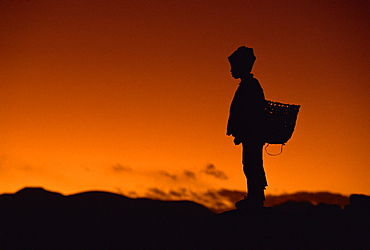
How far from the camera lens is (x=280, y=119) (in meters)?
13.7

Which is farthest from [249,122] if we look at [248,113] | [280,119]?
[280,119]

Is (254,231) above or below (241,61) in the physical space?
below

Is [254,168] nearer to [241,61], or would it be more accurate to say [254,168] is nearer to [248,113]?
[248,113]

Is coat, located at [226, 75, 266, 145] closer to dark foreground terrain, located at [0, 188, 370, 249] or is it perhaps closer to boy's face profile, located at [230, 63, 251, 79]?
boy's face profile, located at [230, 63, 251, 79]

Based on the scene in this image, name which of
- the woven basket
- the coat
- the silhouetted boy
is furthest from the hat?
the woven basket

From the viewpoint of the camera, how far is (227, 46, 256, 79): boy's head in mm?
13875

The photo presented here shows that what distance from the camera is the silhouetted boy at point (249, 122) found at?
13742 mm

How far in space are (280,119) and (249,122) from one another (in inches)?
29.0

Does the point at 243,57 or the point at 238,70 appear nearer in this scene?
the point at 243,57

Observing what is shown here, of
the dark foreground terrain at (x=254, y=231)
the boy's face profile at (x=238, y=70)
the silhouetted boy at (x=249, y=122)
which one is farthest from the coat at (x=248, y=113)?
the dark foreground terrain at (x=254, y=231)

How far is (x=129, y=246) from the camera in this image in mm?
14805

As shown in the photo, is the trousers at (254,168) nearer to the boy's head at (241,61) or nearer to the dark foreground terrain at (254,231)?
the dark foreground terrain at (254,231)

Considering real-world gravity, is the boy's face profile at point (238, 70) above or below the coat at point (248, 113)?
above

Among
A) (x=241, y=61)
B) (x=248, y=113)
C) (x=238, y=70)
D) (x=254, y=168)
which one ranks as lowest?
(x=254, y=168)
